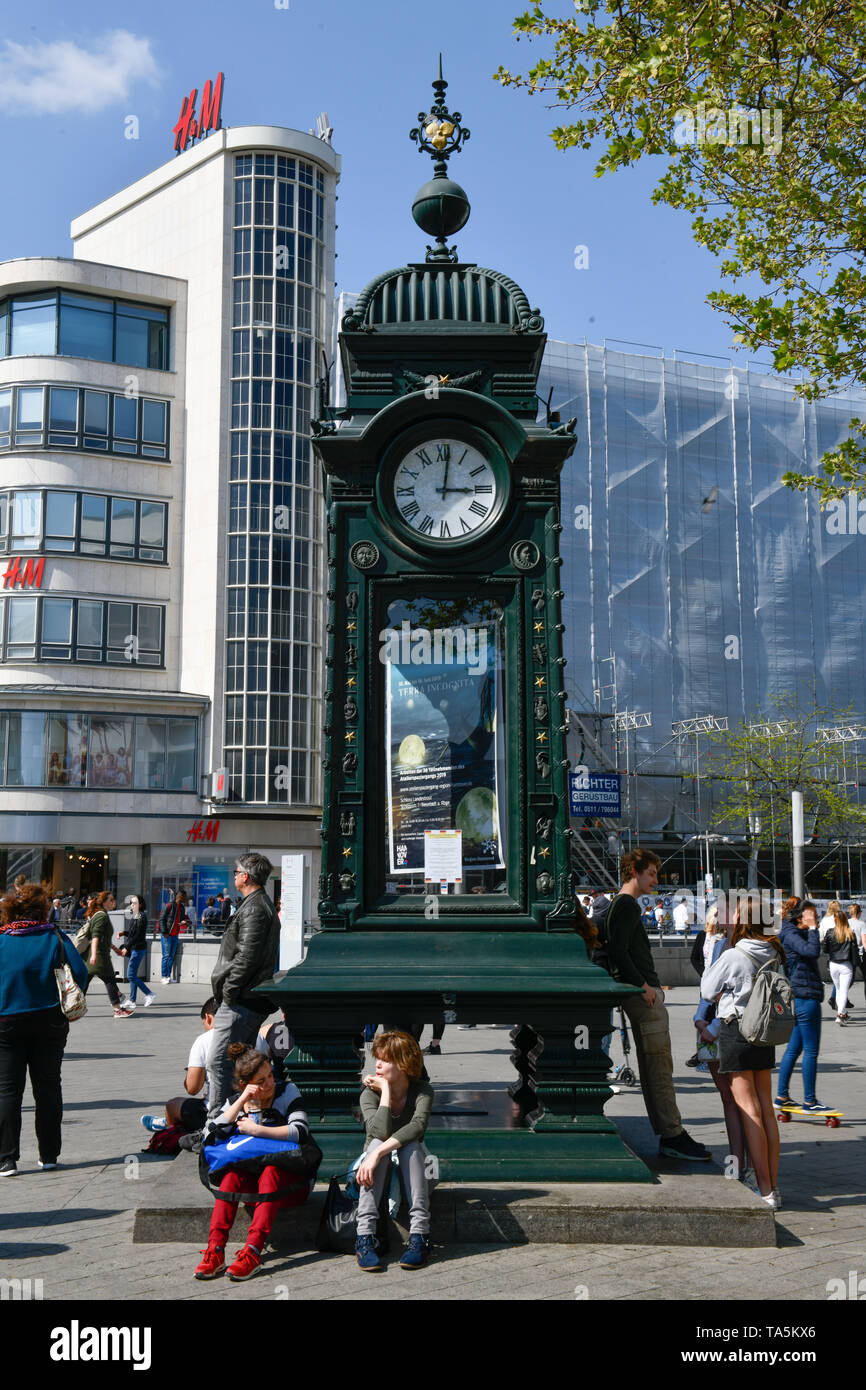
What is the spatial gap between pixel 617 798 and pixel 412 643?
12.2 m

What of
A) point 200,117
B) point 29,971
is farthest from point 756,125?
point 200,117

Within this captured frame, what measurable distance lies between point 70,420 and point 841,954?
1454 inches

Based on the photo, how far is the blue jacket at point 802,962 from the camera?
10.7 metres

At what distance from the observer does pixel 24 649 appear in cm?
4478

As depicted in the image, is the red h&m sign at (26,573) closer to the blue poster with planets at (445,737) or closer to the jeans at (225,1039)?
the jeans at (225,1039)

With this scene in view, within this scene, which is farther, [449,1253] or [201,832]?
[201,832]

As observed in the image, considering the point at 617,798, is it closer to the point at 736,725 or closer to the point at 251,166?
the point at 736,725

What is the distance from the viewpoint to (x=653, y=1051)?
7164 millimetres

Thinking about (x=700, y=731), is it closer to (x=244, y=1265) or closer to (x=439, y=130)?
(x=439, y=130)

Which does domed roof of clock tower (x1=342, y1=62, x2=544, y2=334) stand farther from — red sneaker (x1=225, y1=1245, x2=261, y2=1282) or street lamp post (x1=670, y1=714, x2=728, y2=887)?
street lamp post (x1=670, y1=714, x2=728, y2=887)

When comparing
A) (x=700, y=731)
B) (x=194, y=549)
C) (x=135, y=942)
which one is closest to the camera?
(x=135, y=942)

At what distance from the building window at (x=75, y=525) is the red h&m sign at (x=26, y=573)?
45 cm

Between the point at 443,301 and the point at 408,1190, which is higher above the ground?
the point at 443,301
